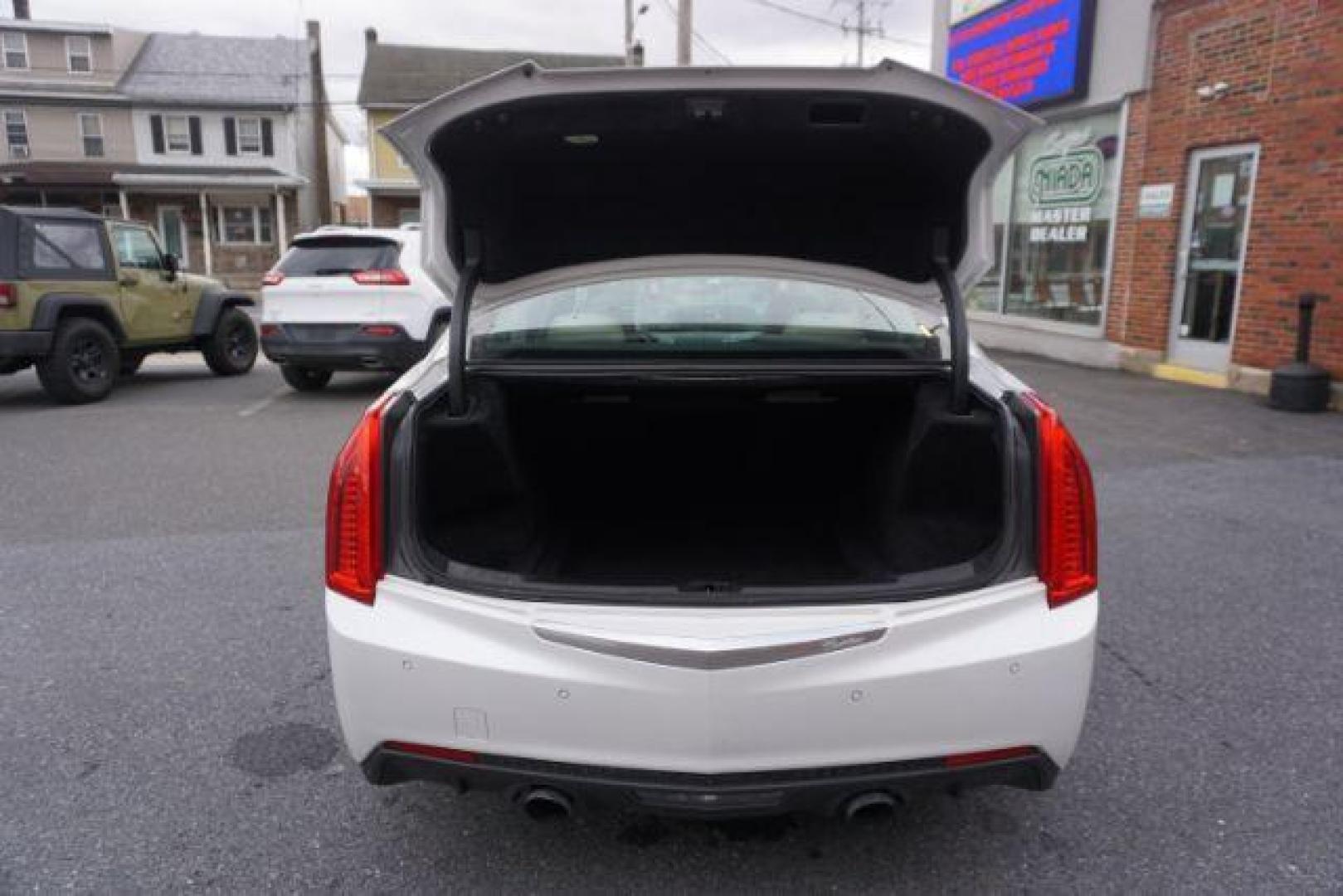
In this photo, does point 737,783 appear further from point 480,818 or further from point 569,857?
point 480,818

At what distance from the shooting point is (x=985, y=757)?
1982 millimetres

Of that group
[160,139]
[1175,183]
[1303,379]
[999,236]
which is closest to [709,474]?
[1303,379]

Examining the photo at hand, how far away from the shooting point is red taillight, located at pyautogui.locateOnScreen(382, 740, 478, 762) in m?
1.99

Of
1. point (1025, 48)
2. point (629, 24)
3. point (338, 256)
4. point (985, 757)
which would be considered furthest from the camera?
point (629, 24)

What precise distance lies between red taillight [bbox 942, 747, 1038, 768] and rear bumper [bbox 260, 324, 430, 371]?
7.59 metres

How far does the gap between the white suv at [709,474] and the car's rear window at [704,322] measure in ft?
0.04

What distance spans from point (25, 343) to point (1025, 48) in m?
11.9

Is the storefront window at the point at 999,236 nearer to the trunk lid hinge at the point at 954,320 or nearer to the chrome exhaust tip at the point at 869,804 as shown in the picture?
the trunk lid hinge at the point at 954,320

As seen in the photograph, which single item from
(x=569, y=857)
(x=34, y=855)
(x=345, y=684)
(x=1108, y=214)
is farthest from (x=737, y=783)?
(x=1108, y=214)

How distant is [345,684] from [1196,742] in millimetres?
2492

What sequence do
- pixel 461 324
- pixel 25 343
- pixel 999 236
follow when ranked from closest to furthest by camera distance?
pixel 461 324, pixel 25 343, pixel 999 236

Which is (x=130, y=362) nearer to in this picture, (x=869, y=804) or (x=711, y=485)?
(x=711, y=485)

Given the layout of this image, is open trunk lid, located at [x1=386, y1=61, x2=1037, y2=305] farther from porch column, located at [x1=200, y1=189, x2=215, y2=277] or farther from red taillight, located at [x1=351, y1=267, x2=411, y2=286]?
porch column, located at [x1=200, y1=189, x2=215, y2=277]

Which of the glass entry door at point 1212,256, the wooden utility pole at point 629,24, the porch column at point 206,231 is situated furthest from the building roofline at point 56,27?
the glass entry door at point 1212,256
